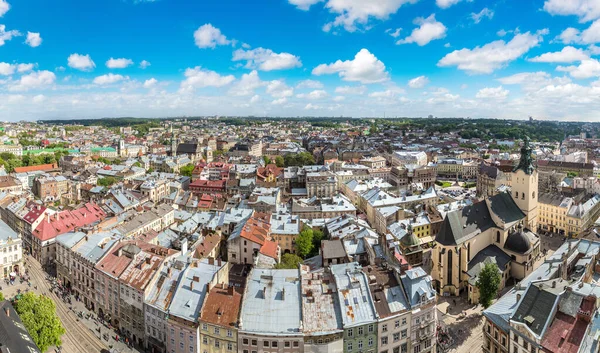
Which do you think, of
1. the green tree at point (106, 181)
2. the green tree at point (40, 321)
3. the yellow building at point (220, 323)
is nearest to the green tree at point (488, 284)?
the yellow building at point (220, 323)

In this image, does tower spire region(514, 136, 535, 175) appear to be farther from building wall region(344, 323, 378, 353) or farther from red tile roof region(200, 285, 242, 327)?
red tile roof region(200, 285, 242, 327)

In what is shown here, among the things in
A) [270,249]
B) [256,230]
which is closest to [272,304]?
[270,249]

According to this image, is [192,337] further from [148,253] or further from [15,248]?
[15,248]

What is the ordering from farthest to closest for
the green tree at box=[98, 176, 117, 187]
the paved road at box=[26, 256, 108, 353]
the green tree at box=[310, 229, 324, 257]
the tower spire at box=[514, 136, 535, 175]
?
the green tree at box=[98, 176, 117, 187] < the green tree at box=[310, 229, 324, 257] < the tower spire at box=[514, 136, 535, 175] < the paved road at box=[26, 256, 108, 353]

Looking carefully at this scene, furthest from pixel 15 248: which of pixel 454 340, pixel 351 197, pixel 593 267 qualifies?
pixel 593 267

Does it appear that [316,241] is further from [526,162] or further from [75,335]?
[75,335]

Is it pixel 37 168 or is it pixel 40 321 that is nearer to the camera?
pixel 40 321

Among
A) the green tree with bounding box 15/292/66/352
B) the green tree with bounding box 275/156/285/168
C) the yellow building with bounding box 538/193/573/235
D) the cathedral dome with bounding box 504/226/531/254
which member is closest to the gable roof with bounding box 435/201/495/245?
the cathedral dome with bounding box 504/226/531/254
